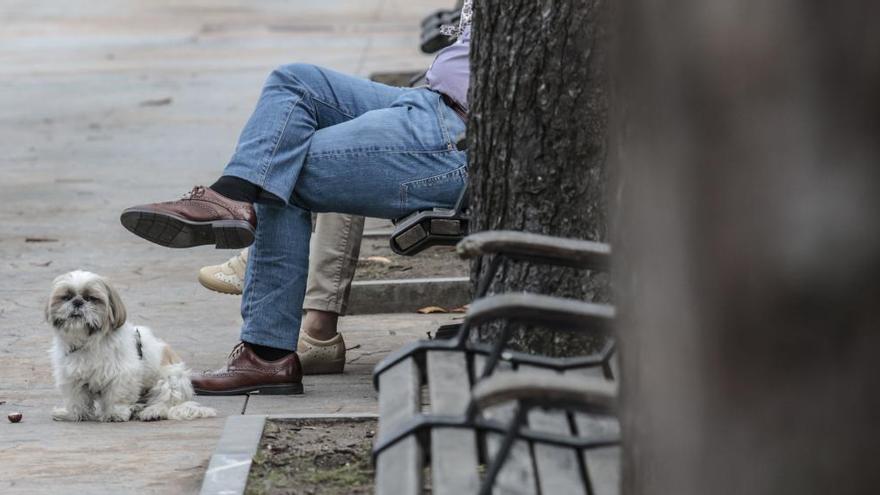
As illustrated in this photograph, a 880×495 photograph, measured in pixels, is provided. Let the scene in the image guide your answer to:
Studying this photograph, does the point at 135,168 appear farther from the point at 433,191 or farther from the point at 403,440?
the point at 403,440

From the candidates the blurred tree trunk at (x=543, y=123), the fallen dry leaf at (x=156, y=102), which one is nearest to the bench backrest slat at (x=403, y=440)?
the blurred tree trunk at (x=543, y=123)

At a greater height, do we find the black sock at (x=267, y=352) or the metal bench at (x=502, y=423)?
the metal bench at (x=502, y=423)

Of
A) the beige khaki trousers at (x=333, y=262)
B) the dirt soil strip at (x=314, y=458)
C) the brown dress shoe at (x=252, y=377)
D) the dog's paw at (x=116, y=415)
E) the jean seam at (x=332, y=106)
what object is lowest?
the dog's paw at (x=116, y=415)

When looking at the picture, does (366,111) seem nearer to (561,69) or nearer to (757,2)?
(561,69)

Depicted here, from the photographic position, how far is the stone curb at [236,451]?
13.7 ft

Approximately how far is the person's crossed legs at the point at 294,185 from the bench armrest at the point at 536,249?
1583 millimetres

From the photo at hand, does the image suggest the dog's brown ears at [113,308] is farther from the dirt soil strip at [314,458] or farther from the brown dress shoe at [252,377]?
the dirt soil strip at [314,458]

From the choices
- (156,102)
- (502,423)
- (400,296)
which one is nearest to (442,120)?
(400,296)

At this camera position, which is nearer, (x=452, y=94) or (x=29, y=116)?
(x=452, y=94)

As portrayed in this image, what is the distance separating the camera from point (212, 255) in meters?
8.52

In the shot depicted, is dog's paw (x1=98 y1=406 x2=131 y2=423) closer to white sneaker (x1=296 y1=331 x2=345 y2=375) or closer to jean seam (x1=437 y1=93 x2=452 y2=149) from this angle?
white sneaker (x1=296 y1=331 x2=345 y2=375)

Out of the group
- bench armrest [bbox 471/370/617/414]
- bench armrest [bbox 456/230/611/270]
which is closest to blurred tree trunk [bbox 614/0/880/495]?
bench armrest [bbox 471/370/617/414]

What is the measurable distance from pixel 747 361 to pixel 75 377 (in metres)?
4.10

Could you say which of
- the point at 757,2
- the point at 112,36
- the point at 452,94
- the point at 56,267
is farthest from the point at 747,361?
the point at 112,36
